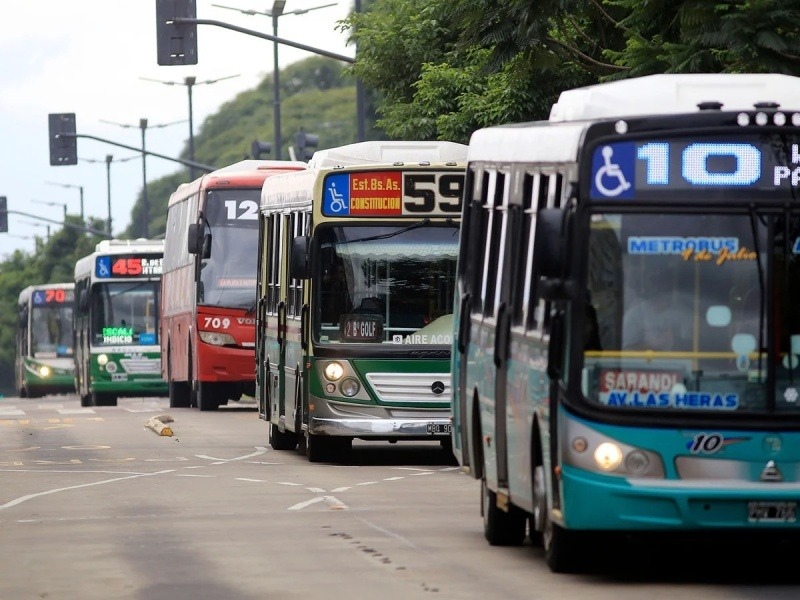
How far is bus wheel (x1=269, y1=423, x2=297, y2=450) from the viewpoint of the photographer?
26.0 m

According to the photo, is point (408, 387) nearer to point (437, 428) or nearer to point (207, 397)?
point (437, 428)

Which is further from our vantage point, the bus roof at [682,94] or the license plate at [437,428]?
the license plate at [437,428]

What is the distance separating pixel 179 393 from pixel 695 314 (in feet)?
105

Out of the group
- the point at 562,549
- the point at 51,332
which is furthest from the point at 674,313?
the point at 51,332

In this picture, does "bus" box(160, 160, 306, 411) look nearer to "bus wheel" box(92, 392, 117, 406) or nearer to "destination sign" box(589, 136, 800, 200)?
"bus wheel" box(92, 392, 117, 406)

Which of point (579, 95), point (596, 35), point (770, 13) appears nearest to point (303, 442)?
point (596, 35)

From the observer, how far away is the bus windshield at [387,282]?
21.6 meters

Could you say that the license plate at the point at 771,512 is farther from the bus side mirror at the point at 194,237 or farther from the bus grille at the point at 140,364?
the bus grille at the point at 140,364

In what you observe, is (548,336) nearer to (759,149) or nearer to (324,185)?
(759,149)

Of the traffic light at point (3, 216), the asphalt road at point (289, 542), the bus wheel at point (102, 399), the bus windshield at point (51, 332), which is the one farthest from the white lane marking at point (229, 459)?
the traffic light at point (3, 216)

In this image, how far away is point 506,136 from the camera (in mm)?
14242

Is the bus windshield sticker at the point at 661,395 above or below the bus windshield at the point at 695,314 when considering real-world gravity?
below

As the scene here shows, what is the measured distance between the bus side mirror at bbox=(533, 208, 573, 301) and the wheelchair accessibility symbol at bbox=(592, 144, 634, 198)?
0.26 metres

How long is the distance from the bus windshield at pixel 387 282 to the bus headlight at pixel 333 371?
24 centimetres
